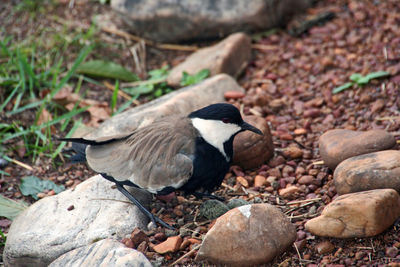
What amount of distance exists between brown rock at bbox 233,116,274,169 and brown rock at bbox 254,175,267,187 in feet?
0.52

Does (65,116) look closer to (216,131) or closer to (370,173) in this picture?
(216,131)

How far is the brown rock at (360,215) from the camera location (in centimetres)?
290

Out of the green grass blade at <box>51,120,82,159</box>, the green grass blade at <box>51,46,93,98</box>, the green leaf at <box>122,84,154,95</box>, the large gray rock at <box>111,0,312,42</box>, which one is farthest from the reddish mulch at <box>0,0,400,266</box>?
the green grass blade at <box>51,46,93,98</box>

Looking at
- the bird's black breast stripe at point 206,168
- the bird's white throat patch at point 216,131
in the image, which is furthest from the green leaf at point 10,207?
the bird's white throat patch at point 216,131

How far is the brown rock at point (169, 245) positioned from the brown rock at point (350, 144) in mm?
1252

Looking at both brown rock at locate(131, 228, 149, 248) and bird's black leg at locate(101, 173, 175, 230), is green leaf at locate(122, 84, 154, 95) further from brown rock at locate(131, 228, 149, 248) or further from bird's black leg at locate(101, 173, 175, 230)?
brown rock at locate(131, 228, 149, 248)

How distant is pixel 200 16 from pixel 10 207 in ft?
9.75

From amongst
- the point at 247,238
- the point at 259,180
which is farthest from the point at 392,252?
the point at 259,180

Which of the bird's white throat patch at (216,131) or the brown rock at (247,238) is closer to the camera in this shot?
the brown rock at (247,238)

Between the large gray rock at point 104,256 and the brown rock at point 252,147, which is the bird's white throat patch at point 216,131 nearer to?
the brown rock at point 252,147

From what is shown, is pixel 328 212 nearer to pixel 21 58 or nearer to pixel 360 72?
pixel 360 72

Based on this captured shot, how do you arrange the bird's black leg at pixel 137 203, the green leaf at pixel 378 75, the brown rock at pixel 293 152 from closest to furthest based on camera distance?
the bird's black leg at pixel 137 203
the brown rock at pixel 293 152
the green leaf at pixel 378 75

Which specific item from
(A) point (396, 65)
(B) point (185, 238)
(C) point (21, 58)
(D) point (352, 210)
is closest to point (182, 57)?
(C) point (21, 58)

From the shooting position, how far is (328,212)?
9.90ft
